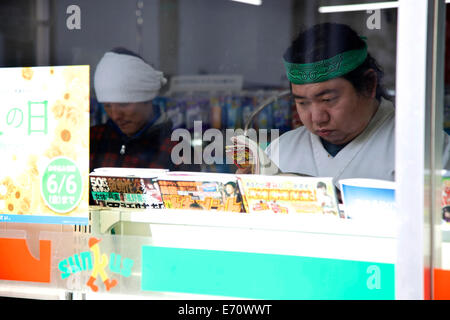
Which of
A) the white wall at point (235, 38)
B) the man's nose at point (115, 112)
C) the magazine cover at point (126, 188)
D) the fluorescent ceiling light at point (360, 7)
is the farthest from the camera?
the man's nose at point (115, 112)

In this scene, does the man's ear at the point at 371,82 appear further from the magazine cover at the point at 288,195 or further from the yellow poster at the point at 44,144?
the yellow poster at the point at 44,144

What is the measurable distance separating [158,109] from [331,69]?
34.4 inches

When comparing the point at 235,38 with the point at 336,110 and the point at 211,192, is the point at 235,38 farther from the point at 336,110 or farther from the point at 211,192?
the point at 211,192

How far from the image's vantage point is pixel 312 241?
2.76 meters

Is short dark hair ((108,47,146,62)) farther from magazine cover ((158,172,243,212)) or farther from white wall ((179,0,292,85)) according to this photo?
magazine cover ((158,172,243,212))

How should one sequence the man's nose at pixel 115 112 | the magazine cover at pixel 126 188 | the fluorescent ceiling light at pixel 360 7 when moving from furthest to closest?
1. the man's nose at pixel 115 112
2. the magazine cover at pixel 126 188
3. the fluorescent ceiling light at pixel 360 7

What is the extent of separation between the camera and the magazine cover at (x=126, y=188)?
307 cm

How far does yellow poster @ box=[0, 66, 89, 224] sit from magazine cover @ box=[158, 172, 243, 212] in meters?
0.45

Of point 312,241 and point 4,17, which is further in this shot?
→ point 4,17

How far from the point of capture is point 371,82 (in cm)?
286

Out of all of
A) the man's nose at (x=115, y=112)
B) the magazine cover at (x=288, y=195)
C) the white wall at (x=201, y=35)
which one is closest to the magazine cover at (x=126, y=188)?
the man's nose at (x=115, y=112)

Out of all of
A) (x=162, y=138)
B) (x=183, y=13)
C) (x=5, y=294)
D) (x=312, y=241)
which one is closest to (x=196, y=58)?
(x=183, y=13)

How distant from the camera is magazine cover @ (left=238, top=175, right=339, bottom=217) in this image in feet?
9.29
